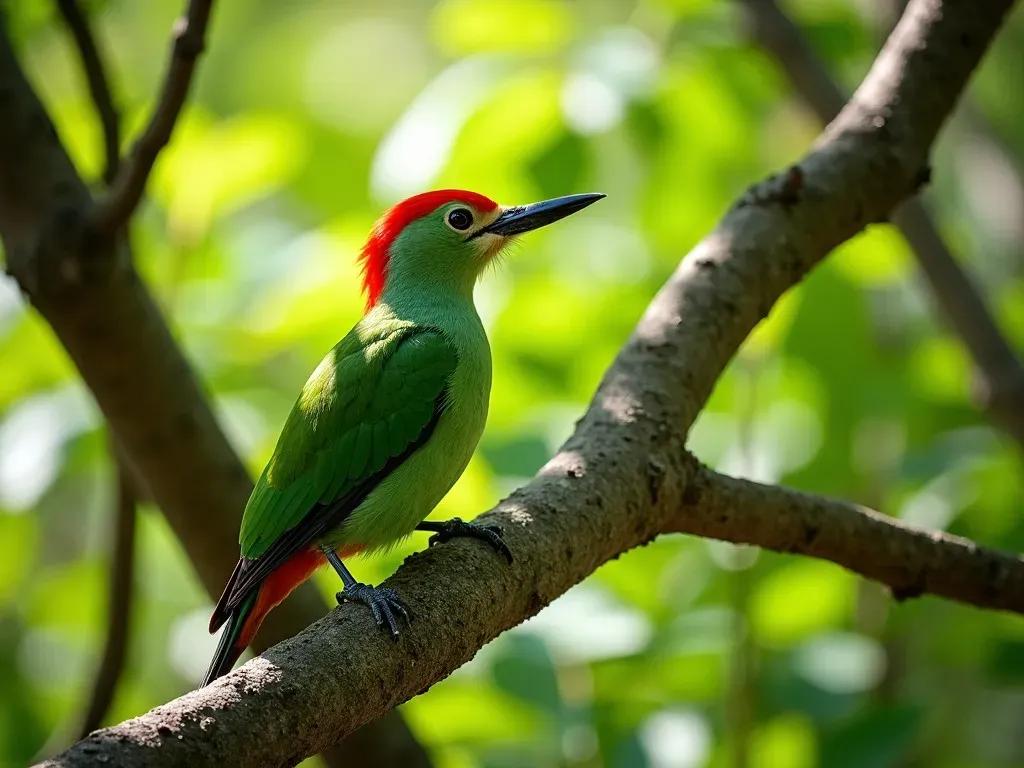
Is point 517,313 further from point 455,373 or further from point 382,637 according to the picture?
point 382,637

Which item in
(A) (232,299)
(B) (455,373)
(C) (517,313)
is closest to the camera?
(B) (455,373)

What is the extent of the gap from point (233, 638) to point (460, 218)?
175 cm

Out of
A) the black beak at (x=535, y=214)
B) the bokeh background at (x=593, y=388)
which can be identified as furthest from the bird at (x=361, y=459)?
the black beak at (x=535, y=214)

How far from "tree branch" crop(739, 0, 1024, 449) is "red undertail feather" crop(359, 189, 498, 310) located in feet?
4.39

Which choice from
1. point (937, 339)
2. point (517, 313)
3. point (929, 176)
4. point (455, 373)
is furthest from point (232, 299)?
point (937, 339)

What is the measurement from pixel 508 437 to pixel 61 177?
5.11ft

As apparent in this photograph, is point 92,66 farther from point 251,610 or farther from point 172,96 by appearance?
point 251,610

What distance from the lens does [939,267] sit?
432 cm

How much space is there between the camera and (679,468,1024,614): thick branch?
2881mm

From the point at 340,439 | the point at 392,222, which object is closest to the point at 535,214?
the point at 392,222

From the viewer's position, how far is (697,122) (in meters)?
4.22

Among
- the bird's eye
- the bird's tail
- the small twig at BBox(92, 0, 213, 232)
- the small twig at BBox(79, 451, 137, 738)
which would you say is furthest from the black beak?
the bird's tail

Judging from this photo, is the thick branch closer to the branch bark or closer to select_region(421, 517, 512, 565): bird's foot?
select_region(421, 517, 512, 565): bird's foot

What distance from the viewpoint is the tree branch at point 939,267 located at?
4090 millimetres
